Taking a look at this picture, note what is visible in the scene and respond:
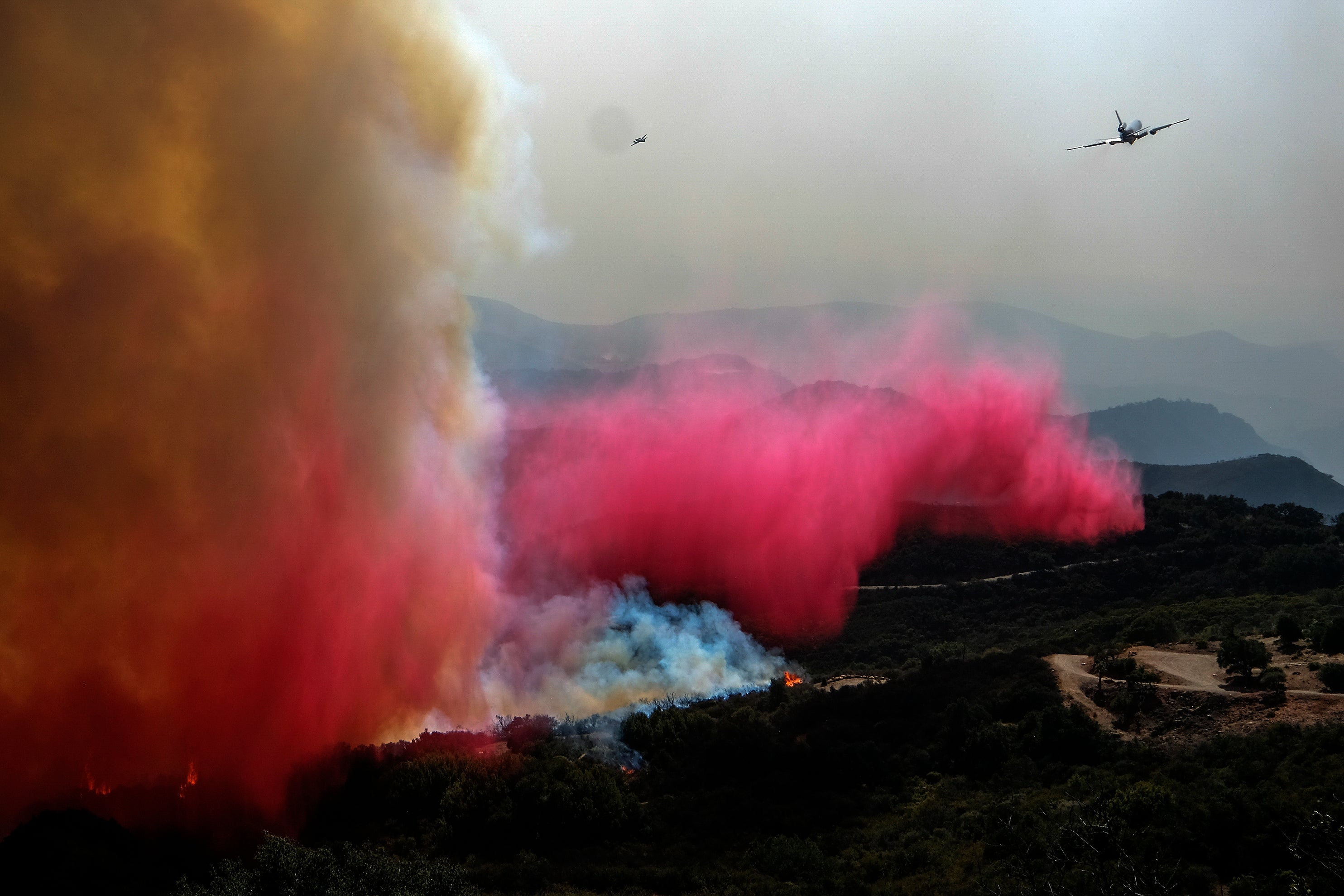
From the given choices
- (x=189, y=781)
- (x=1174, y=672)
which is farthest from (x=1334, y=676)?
(x=189, y=781)

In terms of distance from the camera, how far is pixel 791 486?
62.9 m

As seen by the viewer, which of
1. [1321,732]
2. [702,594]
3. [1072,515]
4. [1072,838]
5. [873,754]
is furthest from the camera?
[1072,515]

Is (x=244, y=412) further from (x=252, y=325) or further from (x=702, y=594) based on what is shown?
(x=702, y=594)

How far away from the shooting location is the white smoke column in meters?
38.0

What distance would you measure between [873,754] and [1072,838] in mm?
12155

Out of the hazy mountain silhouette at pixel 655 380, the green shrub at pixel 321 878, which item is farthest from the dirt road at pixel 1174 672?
the hazy mountain silhouette at pixel 655 380

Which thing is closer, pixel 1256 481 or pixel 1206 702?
pixel 1206 702

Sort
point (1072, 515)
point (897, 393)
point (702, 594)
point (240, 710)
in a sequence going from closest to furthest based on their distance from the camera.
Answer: point (240, 710) → point (702, 594) → point (1072, 515) → point (897, 393)

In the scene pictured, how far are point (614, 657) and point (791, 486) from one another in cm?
2521

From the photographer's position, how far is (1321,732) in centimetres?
2570

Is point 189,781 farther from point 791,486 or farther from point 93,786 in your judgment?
point 791,486

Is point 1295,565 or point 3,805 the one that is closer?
point 3,805

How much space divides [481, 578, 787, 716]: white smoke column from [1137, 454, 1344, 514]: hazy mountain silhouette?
512 feet

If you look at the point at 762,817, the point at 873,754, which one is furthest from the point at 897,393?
the point at 762,817
